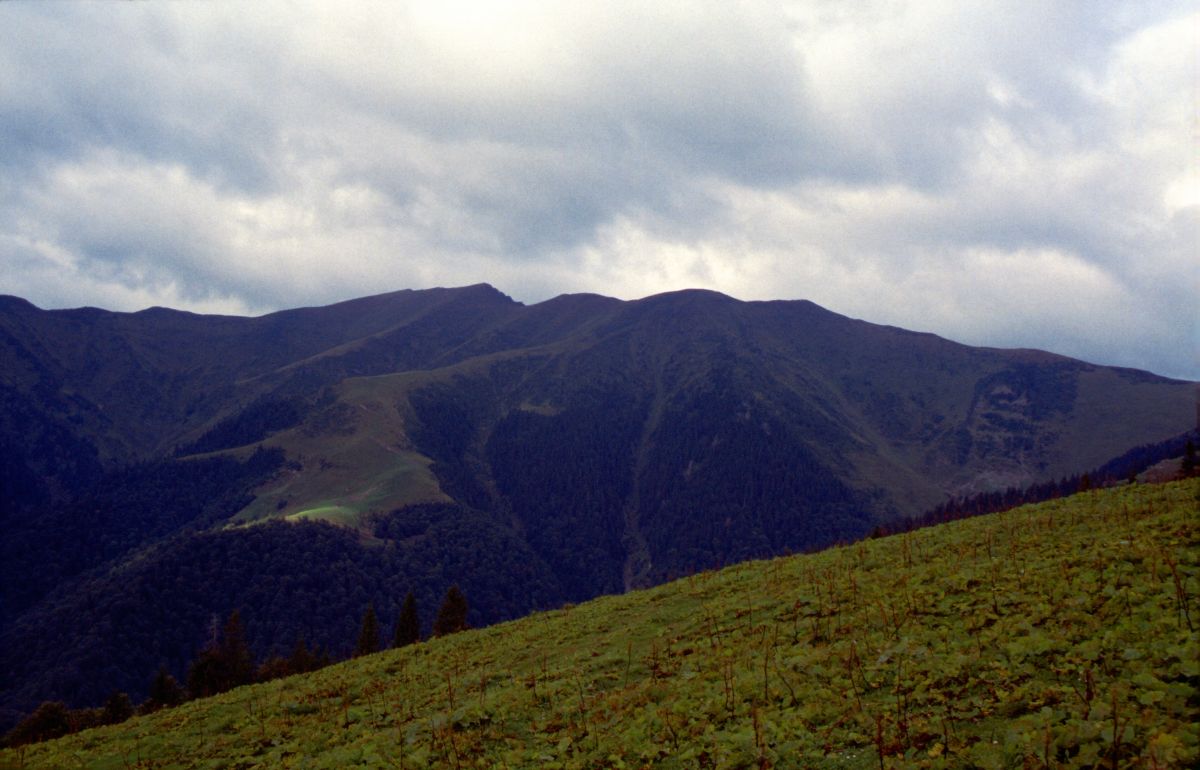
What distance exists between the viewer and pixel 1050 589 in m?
14.9

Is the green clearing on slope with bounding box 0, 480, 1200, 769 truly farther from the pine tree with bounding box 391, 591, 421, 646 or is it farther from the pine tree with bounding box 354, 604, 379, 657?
the pine tree with bounding box 354, 604, 379, 657

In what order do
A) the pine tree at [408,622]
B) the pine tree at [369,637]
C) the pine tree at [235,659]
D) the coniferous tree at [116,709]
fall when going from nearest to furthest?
the coniferous tree at [116,709] → the pine tree at [235,659] → the pine tree at [408,622] → the pine tree at [369,637]

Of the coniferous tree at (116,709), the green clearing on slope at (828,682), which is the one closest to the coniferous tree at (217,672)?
the coniferous tree at (116,709)

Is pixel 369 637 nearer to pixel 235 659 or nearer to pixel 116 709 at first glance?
pixel 235 659

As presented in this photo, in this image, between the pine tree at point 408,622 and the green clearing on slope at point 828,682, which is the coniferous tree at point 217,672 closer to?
the pine tree at point 408,622

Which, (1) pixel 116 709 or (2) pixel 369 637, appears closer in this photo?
(1) pixel 116 709

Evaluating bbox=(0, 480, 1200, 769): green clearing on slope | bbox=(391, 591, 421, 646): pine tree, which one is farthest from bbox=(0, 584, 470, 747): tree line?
bbox=(0, 480, 1200, 769): green clearing on slope

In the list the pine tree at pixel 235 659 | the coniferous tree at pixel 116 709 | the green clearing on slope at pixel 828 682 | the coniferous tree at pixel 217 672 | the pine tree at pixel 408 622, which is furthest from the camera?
the pine tree at pixel 408 622

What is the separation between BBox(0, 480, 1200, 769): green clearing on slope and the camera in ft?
31.8

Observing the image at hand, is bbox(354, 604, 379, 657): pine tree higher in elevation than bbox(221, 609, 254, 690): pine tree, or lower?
higher

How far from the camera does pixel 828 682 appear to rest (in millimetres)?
13125

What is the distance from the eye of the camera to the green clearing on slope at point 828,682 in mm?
9680

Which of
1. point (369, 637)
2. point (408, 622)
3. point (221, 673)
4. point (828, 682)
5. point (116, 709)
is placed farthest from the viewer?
point (369, 637)

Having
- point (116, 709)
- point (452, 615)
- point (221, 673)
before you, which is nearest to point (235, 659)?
point (221, 673)
